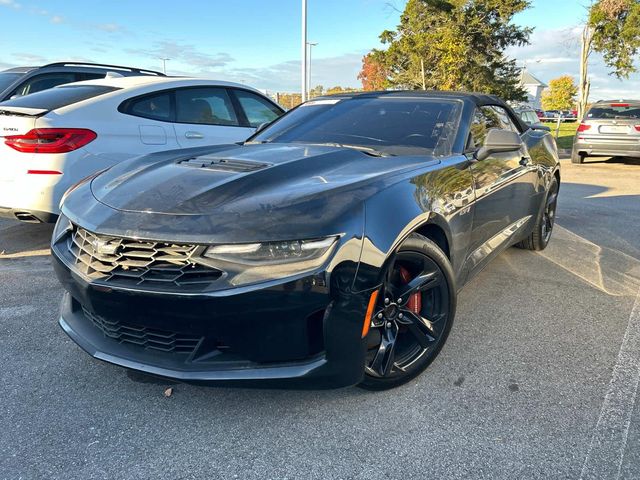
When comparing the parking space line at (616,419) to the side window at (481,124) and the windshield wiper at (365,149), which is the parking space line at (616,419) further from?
the windshield wiper at (365,149)

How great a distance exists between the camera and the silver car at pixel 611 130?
11359 mm

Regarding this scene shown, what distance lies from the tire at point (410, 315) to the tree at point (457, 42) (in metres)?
23.4

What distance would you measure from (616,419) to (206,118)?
4.49 meters

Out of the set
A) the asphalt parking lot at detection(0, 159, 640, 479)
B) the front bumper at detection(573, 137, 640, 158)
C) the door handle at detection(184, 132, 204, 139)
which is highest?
the door handle at detection(184, 132, 204, 139)

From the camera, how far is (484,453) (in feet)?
6.49

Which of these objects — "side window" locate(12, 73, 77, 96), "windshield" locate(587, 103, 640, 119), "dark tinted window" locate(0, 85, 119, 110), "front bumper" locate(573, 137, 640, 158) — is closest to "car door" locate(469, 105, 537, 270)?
"dark tinted window" locate(0, 85, 119, 110)

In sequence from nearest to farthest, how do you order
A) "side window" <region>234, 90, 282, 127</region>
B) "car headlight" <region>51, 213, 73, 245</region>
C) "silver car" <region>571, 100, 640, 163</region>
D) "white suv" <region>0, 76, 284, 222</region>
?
"car headlight" <region>51, 213, 73, 245</region>
"white suv" <region>0, 76, 284, 222</region>
"side window" <region>234, 90, 282, 127</region>
"silver car" <region>571, 100, 640, 163</region>

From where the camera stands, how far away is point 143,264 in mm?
1958

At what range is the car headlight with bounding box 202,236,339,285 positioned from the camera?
6.12 feet

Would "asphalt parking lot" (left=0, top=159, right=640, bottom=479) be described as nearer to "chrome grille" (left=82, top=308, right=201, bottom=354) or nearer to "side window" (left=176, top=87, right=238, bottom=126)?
"chrome grille" (left=82, top=308, right=201, bottom=354)

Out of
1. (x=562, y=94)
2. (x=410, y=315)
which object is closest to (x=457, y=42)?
(x=410, y=315)

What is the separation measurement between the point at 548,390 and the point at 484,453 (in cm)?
65

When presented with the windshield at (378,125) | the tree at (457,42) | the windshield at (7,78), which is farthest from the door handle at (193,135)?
the tree at (457,42)

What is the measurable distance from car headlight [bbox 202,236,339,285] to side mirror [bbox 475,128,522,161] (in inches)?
64.9
